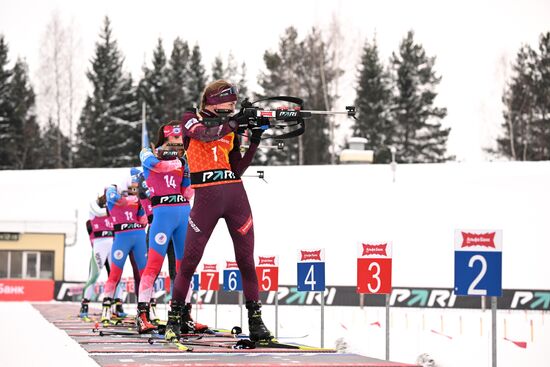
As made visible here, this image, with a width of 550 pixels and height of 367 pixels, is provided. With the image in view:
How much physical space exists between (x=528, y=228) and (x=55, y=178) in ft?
65.3

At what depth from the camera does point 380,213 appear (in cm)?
3772

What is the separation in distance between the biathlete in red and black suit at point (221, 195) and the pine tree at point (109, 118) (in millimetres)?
54578

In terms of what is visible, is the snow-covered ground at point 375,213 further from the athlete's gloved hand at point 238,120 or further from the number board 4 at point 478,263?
the athlete's gloved hand at point 238,120

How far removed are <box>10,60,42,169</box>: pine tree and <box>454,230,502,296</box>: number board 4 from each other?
60.1m

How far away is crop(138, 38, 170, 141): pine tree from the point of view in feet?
207

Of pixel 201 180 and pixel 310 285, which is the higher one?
pixel 201 180

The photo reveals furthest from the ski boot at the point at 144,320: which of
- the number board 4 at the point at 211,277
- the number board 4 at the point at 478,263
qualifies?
the number board 4 at the point at 211,277

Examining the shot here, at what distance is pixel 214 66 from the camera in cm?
6850

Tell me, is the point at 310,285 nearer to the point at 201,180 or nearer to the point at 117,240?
the point at 117,240

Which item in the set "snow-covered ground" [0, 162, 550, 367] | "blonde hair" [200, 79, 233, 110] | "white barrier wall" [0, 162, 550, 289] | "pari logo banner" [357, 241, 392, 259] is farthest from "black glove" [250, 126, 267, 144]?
"white barrier wall" [0, 162, 550, 289]

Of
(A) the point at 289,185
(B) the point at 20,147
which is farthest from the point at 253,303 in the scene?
(B) the point at 20,147

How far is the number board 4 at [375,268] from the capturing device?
1026 cm

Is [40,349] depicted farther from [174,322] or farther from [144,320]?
[144,320]

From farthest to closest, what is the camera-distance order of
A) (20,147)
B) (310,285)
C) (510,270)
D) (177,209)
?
1. (20,147)
2. (510,270)
3. (310,285)
4. (177,209)
